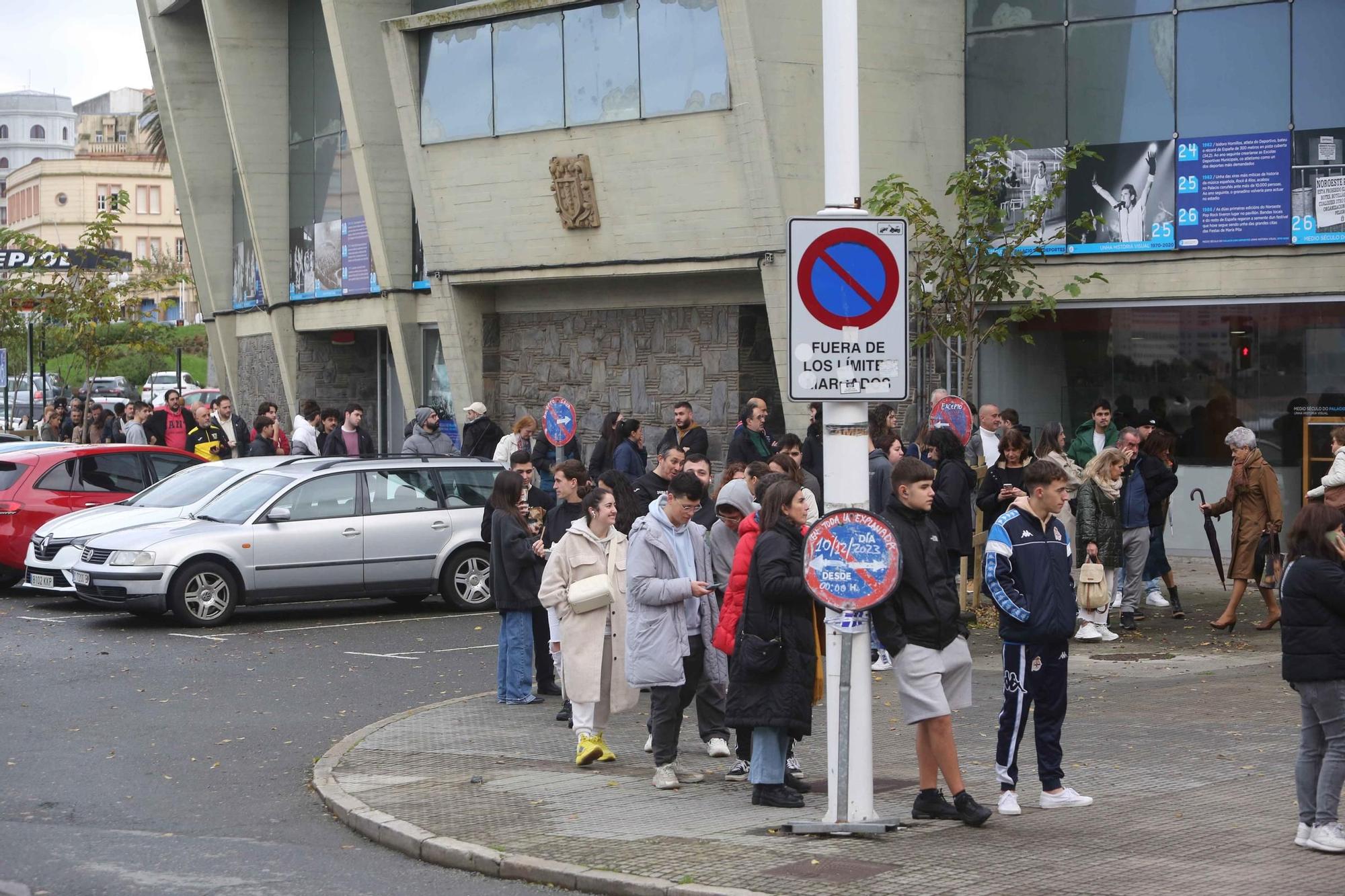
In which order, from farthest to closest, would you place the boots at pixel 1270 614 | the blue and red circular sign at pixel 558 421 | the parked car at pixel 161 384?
the parked car at pixel 161 384 < the blue and red circular sign at pixel 558 421 < the boots at pixel 1270 614

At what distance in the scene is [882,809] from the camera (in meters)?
8.39

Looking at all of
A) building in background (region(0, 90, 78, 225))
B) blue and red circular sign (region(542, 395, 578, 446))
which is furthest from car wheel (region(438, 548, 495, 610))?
building in background (region(0, 90, 78, 225))

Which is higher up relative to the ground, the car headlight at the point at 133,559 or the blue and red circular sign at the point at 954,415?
the blue and red circular sign at the point at 954,415

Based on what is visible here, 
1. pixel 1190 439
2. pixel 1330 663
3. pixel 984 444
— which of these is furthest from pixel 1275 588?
Result: pixel 1330 663

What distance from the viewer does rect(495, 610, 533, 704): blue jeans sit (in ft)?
38.9

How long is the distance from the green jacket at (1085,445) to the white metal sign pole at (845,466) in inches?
368

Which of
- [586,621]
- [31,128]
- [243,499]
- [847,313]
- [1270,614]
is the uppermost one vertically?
[31,128]

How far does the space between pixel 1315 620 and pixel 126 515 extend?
42.9ft

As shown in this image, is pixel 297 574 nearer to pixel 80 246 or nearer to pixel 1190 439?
pixel 1190 439

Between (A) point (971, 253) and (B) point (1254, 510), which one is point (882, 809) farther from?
(A) point (971, 253)

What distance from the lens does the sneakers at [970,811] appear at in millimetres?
7941

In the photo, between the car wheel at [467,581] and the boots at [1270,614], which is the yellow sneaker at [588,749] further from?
the boots at [1270,614]

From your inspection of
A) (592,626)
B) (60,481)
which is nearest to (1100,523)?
(592,626)

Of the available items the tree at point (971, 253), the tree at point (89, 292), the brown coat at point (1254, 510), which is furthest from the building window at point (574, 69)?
the tree at point (89, 292)
